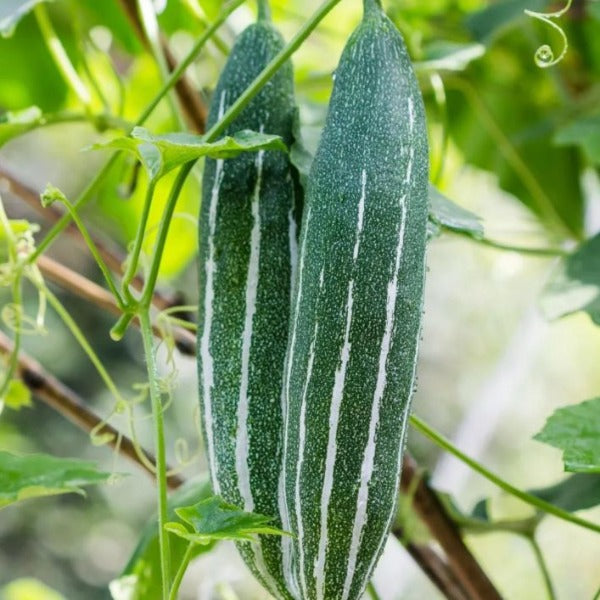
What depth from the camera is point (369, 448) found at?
49cm

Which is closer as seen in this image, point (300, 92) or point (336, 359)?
point (336, 359)

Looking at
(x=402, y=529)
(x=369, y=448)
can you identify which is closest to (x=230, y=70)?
(x=369, y=448)

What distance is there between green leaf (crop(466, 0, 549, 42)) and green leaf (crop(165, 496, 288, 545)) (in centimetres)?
64

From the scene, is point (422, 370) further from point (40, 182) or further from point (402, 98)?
point (402, 98)

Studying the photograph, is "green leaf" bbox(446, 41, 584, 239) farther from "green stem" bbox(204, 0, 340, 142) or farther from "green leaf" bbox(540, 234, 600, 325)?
"green stem" bbox(204, 0, 340, 142)

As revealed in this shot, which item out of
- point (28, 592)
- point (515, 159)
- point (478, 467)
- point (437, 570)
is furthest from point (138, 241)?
point (28, 592)

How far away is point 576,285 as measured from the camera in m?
0.80

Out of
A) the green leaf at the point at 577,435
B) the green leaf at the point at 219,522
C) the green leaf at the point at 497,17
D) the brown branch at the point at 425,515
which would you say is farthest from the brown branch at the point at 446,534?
the green leaf at the point at 497,17

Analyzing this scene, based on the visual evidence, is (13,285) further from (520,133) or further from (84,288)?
(520,133)

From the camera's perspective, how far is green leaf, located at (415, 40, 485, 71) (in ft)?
2.70

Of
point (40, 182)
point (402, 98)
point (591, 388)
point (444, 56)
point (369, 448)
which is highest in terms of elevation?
point (40, 182)

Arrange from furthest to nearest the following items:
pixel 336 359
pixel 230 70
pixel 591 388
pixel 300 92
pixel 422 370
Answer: pixel 422 370, pixel 591 388, pixel 300 92, pixel 230 70, pixel 336 359

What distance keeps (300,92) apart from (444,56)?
228 millimetres

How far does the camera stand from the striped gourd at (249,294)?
21.3 inches
